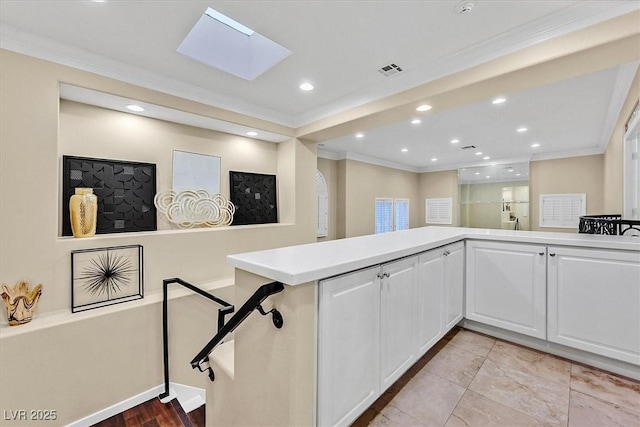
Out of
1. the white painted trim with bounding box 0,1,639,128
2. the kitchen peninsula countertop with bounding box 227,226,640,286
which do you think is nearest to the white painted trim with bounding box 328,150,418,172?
the white painted trim with bounding box 0,1,639,128

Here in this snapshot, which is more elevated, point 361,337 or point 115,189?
point 115,189

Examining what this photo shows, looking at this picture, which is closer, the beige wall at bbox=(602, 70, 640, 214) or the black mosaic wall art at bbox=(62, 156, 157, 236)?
the black mosaic wall art at bbox=(62, 156, 157, 236)

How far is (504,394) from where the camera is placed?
1792 millimetres

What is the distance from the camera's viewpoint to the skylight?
247 cm

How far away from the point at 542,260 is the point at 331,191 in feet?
16.2

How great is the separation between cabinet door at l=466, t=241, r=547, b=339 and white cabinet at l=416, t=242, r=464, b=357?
0.42ft

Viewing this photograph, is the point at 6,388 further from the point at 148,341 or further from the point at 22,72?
the point at 22,72

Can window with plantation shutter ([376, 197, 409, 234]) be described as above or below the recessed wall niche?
below

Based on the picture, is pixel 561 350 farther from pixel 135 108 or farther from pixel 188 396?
pixel 135 108

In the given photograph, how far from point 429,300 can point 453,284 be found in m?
0.52

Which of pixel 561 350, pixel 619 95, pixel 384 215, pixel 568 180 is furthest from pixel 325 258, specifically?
pixel 568 180

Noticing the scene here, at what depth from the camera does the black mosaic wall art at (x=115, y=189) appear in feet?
8.99

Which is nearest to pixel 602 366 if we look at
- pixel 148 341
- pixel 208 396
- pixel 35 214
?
pixel 208 396

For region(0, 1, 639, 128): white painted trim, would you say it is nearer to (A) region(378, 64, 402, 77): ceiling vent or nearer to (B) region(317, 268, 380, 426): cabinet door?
(A) region(378, 64, 402, 77): ceiling vent
